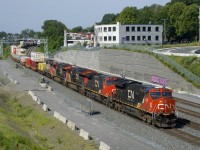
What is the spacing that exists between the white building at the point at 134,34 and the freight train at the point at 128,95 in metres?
54.8

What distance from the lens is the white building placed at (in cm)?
11119

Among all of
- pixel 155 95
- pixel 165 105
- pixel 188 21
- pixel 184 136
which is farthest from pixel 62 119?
pixel 188 21

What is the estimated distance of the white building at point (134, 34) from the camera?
111 metres

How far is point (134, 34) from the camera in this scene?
368 ft

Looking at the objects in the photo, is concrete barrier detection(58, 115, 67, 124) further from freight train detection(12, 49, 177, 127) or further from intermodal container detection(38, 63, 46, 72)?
intermodal container detection(38, 63, 46, 72)

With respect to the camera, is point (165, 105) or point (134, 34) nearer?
point (165, 105)

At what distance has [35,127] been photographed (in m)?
33.0

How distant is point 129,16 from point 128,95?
95.5 meters

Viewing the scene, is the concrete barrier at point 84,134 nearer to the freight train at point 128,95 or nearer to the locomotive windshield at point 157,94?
the freight train at point 128,95

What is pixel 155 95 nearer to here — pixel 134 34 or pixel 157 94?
pixel 157 94

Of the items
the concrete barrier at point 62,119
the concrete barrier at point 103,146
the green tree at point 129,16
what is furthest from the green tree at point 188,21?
the concrete barrier at point 103,146

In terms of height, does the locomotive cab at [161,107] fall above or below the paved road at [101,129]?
above

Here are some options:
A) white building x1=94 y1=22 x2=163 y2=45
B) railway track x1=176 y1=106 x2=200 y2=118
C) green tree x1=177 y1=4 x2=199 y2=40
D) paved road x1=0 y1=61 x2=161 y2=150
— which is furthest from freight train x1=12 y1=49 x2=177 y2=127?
white building x1=94 y1=22 x2=163 y2=45

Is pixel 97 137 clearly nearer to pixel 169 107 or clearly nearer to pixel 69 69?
pixel 169 107
